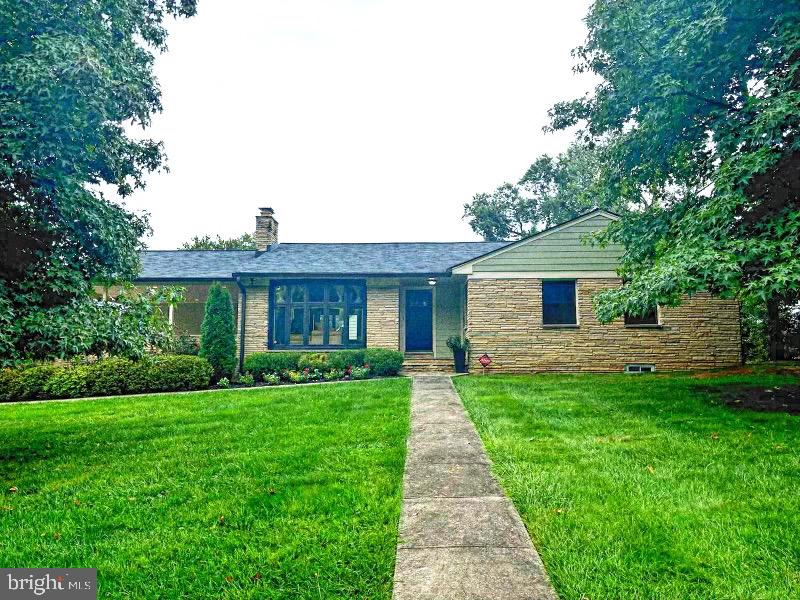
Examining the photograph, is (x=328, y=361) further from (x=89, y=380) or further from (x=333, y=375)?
(x=89, y=380)

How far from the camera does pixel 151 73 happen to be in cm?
656

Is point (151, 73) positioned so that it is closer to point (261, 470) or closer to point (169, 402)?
point (261, 470)

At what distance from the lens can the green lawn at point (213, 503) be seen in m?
2.62

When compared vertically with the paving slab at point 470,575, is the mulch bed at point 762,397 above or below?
above

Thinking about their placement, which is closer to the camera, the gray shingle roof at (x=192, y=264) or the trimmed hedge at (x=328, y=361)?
the trimmed hedge at (x=328, y=361)

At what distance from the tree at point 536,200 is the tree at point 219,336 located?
28.2 metres

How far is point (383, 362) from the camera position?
47.0 ft

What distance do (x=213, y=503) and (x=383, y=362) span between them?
420 inches

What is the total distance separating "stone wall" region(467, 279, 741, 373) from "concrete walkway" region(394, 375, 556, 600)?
8680mm

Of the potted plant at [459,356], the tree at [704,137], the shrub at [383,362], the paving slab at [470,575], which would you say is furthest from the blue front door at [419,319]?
the paving slab at [470,575]

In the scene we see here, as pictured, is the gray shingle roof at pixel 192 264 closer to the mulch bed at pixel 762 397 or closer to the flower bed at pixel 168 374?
the flower bed at pixel 168 374

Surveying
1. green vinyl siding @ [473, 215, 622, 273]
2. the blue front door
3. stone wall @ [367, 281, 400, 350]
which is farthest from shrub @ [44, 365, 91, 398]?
green vinyl siding @ [473, 215, 622, 273]

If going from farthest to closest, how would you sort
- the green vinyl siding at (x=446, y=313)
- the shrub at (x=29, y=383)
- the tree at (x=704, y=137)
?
the green vinyl siding at (x=446, y=313) → the shrub at (x=29, y=383) → the tree at (x=704, y=137)

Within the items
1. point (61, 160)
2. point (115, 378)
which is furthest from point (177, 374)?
point (61, 160)
